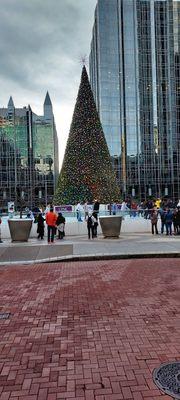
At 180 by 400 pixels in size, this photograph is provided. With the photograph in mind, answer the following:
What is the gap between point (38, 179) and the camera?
123438mm

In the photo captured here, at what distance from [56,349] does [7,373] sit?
862 millimetres

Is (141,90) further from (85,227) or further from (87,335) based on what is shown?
(87,335)

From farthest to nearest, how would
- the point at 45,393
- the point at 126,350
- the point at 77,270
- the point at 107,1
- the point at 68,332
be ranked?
the point at 107,1
the point at 77,270
the point at 68,332
the point at 126,350
the point at 45,393

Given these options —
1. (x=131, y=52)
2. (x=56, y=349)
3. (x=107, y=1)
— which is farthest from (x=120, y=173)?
(x=56, y=349)

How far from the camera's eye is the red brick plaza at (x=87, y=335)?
4.00m

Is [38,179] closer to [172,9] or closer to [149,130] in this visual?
[149,130]

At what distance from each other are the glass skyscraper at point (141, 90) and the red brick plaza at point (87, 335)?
87605 millimetres

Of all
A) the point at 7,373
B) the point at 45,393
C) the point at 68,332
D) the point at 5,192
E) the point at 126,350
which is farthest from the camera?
the point at 5,192

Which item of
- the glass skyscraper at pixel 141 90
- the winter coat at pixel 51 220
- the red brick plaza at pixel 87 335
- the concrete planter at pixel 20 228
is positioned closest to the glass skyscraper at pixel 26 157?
the glass skyscraper at pixel 141 90

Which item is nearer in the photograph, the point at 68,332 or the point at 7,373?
the point at 7,373

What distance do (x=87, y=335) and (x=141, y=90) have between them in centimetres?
9821

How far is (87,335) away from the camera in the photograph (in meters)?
5.54

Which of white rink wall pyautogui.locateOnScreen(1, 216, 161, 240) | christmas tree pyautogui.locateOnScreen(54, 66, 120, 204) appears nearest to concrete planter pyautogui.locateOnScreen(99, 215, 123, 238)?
white rink wall pyautogui.locateOnScreen(1, 216, 161, 240)

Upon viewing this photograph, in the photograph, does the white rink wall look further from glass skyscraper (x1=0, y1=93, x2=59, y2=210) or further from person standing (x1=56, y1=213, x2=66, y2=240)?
glass skyscraper (x1=0, y1=93, x2=59, y2=210)
